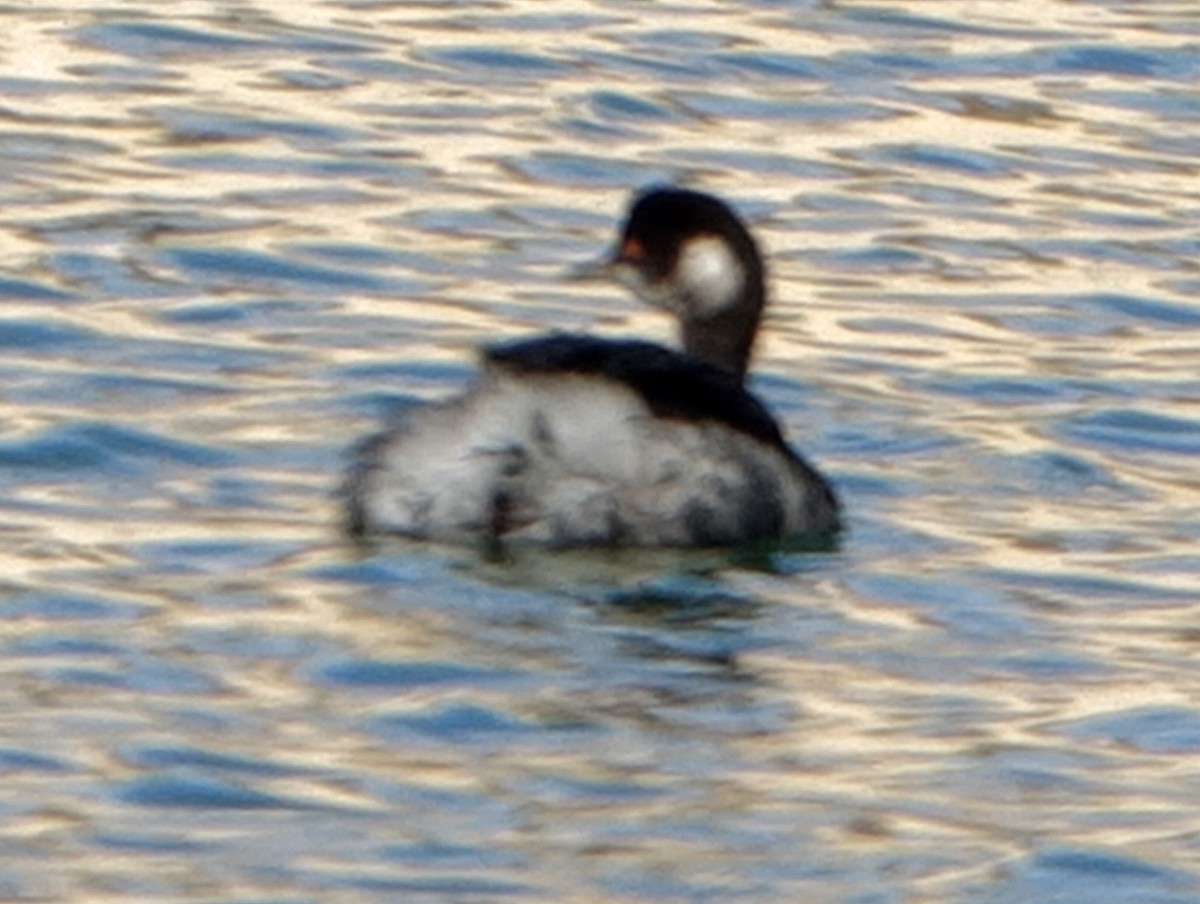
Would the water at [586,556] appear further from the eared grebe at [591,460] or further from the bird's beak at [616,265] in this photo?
the bird's beak at [616,265]

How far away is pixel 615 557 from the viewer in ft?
31.4

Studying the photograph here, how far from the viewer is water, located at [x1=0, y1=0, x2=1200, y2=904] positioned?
7680 millimetres

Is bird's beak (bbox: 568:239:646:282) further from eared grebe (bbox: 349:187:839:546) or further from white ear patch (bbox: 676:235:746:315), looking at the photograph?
eared grebe (bbox: 349:187:839:546)

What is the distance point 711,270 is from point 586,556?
1.35 metres

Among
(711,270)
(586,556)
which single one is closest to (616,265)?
(711,270)

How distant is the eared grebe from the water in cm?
9

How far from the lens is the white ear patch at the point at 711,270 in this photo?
420 inches

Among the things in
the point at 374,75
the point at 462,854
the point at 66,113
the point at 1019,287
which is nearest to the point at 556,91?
the point at 374,75

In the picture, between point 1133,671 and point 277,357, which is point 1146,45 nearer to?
point 277,357

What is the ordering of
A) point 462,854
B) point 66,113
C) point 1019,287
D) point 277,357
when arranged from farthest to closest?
point 66,113, point 1019,287, point 277,357, point 462,854

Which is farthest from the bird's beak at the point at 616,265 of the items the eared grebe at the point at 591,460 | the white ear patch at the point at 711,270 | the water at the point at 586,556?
the eared grebe at the point at 591,460

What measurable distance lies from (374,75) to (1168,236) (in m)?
3.02

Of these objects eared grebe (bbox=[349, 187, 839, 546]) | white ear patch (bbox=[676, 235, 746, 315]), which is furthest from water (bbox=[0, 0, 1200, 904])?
white ear patch (bbox=[676, 235, 746, 315])

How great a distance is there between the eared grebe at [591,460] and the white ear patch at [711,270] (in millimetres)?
881
